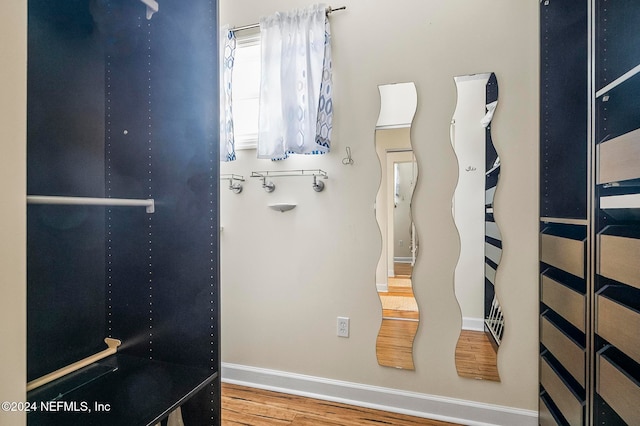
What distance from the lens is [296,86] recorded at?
6.81 feet

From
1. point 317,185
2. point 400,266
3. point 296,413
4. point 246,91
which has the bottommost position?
point 296,413

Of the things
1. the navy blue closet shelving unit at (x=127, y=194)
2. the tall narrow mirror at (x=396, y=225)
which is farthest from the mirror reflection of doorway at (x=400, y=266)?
the navy blue closet shelving unit at (x=127, y=194)

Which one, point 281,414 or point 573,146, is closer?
point 573,146

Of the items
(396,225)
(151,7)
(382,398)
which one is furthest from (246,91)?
(382,398)

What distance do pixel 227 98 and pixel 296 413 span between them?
199 cm

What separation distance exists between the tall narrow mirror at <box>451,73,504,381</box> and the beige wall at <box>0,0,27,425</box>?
1.85 metres

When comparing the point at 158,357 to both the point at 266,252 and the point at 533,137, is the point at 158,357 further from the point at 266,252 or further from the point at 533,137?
the point at 533,137

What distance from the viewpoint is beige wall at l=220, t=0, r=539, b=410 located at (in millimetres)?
1831

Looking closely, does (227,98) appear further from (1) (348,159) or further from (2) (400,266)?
(2) (400,266)

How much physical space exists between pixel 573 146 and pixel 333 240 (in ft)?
4.33

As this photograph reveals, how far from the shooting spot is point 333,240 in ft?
7.12

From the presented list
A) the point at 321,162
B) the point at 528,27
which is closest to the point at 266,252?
the point at 321,162

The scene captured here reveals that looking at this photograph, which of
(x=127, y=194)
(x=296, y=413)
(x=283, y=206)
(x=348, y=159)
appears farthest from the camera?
(x=283, y=206)

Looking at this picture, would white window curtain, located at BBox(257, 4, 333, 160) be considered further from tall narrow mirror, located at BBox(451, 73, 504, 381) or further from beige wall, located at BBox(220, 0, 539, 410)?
tall narrow mirror, located at BBox(451, 73, 504, 381)
